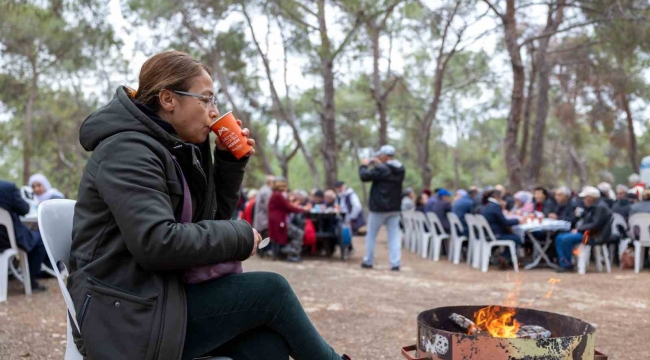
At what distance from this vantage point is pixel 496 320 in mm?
2939

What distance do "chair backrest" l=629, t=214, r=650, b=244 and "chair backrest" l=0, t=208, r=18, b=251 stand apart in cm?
877

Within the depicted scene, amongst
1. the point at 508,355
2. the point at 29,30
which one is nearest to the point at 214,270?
the point at 508,355

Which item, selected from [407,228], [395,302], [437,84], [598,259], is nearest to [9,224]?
[395,302]

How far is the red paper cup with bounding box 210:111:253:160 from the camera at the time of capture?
2092mm

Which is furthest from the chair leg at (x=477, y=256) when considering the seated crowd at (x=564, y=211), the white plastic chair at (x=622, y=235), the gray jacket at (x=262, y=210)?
the gray jacket at (x=262, y=210)

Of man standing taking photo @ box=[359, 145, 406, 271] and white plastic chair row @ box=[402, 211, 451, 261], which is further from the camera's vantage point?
white plastic chair row @ box=[402, 211, 451, 261]

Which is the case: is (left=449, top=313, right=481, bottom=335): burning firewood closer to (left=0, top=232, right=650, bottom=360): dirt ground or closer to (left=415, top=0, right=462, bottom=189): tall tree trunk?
(left=0, top=232, right=650, bottom=360): dirt ground

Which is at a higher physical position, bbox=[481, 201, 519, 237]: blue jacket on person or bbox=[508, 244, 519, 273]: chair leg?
bbox=[481, 201, 519, 237]: blue jacket on person

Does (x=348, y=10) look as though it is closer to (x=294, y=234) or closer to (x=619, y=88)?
(x=294, y=234)

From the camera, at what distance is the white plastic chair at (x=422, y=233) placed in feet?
38.8

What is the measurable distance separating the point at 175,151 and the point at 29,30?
17.9 meters

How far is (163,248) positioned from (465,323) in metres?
1.72

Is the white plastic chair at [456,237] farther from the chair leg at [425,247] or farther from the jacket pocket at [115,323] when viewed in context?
the jacket pocket at [115,323]

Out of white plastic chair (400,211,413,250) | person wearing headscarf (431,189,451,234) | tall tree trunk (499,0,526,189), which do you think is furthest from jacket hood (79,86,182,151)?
tall tree trunk (499,0,526,189)
